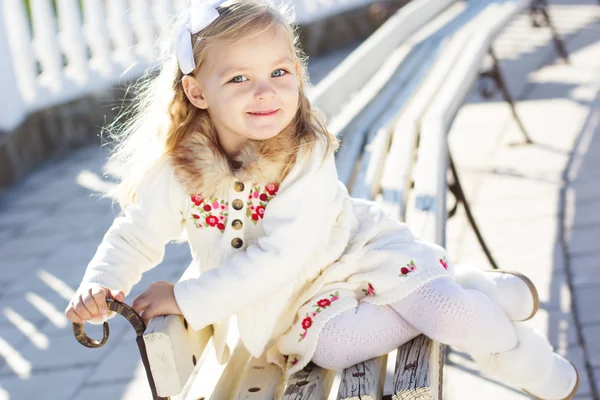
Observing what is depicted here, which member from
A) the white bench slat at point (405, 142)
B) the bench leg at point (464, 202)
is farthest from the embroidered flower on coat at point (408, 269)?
the bench leg at point (464, 202)

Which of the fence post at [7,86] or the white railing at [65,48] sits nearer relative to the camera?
the fence post at [7,86]

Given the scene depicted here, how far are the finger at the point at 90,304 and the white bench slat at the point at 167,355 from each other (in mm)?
124

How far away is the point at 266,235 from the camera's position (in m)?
1.98

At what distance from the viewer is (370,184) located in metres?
3.00

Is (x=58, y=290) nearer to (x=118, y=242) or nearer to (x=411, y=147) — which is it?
(x=411, y=147)

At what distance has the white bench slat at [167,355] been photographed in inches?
67.2

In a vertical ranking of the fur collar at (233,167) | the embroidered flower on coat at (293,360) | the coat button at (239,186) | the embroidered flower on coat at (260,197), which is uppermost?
the fur collar at (233,167)

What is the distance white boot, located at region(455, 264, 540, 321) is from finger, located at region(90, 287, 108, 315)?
3.07 feet

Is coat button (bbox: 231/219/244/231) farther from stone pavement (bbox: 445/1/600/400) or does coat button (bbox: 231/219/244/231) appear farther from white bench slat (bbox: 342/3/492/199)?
stone pavement (bbox: 445/1/600/400)

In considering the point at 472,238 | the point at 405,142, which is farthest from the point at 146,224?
the point at 472,238

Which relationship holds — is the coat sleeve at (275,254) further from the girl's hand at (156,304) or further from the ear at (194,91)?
the ear at (194,91)

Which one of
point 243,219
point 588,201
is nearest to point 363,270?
point 243,219

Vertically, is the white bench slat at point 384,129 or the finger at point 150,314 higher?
the finger at point 150,314

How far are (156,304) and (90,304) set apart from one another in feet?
0.45
